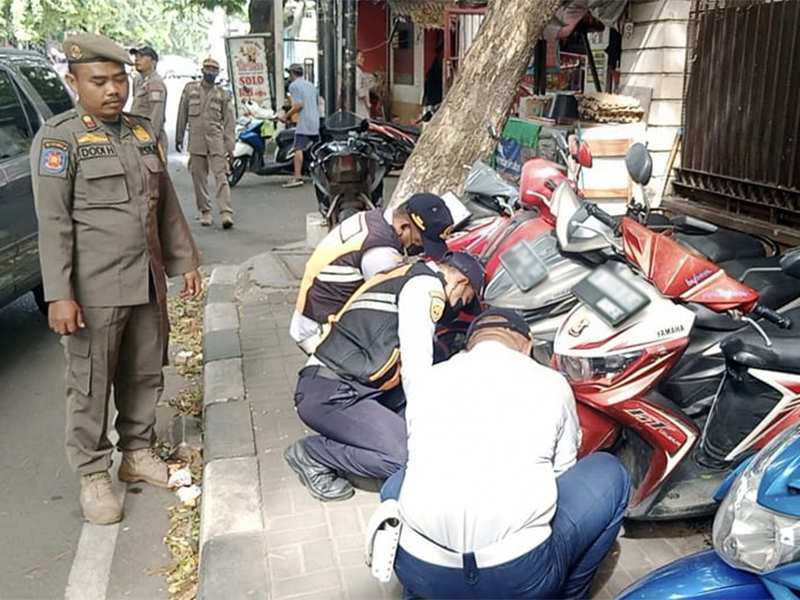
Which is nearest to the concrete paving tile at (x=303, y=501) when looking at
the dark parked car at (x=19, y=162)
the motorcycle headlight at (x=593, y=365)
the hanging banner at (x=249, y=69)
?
the motorcycle headlight at (x=593, y=365)

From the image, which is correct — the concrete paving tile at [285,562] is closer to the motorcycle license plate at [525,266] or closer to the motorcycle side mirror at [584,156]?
the motorcycle license plate at [525,266]

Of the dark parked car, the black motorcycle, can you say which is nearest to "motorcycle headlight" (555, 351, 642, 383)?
the dark parked car

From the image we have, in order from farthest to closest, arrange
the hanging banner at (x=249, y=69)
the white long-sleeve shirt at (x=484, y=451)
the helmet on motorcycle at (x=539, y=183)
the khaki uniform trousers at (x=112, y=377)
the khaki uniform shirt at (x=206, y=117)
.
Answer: the hanging banner at (x=249, y=69), the khaki uniform shirt at (x=206, y=117), the helmet on motorcycle at (x=539, y=183), the khaki uniform trousers at (x=112, y=377), the white long-sleeve shirt at (x=484, y=451)

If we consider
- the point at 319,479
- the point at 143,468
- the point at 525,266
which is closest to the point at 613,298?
the point at 525,266

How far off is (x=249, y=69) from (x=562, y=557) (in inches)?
571

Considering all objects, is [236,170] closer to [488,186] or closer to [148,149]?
[488,186]

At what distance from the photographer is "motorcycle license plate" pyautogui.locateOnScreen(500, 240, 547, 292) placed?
117cm

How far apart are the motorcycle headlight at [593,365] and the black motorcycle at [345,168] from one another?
4.94 m

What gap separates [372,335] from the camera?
318cm

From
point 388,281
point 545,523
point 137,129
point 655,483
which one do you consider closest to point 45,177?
point 137,129

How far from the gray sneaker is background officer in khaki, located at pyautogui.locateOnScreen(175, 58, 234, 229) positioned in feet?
20.3

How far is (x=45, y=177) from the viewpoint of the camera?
3102 mm

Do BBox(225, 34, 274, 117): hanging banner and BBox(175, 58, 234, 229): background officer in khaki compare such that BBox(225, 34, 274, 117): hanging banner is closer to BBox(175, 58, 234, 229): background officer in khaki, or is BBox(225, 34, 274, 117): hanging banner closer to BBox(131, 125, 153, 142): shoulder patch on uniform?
BBox(175, 58, 234, 229): background officer in khaki

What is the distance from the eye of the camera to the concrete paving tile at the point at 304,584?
2.71m
